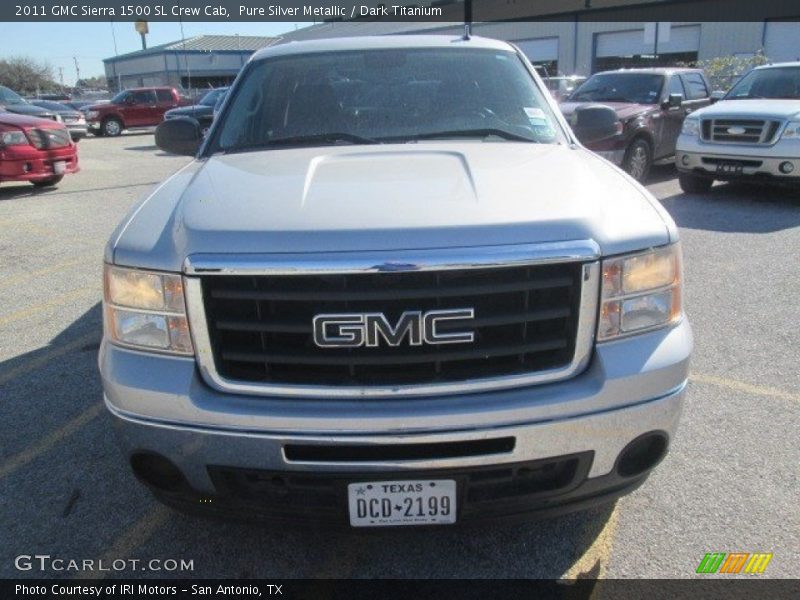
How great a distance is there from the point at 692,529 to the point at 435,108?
2.23m

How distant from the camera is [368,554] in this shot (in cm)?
260

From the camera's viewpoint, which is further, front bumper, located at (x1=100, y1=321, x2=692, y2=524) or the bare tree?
the bare tree

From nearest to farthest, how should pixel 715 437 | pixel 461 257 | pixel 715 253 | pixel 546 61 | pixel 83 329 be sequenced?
pixel 461 257
pixel 715 437
pixel 83 329
pixel 715 253
pixel 546 61

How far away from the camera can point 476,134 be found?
131 inches

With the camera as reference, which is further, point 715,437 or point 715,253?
point 715,253

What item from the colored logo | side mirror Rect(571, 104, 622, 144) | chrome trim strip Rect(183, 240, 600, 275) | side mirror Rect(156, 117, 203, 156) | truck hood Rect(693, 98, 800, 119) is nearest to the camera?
chrome trim strip Rect(183, 240, 600, 275)

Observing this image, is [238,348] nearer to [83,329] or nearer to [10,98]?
[83,329]

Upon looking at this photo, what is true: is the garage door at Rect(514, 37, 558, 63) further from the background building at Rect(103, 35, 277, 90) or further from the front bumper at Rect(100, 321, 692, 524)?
the front bumper at Rect(100, 321, 692, 524)

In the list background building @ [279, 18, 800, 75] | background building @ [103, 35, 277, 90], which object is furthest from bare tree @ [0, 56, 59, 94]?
background building @ [279, 18, 800, 75]

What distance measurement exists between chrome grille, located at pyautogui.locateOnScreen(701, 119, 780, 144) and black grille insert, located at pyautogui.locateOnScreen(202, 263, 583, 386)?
7.96 meters

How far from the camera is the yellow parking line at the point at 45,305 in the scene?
525cm

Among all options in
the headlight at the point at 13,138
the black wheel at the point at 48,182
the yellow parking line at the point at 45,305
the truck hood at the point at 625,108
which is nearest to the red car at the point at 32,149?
the headlight at the point at 13,138

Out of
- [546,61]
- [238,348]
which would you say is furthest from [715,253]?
[546,61]

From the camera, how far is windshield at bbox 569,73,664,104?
10641 mm
